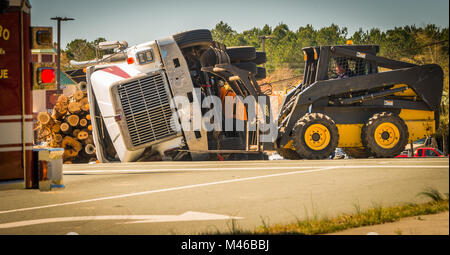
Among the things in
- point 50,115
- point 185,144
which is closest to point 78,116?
point 50,115

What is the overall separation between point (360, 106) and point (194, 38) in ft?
14.1

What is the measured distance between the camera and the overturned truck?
12.8 m

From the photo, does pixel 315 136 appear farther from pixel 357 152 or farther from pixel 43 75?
pixel 43 75

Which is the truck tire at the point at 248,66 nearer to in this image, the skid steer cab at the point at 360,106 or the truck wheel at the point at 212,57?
the truck wheel at the point at 212,57

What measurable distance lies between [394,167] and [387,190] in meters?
2.21

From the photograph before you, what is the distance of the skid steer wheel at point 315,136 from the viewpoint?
12.6m

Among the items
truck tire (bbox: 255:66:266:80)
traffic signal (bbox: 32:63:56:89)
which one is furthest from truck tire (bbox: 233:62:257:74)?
traffic signal (bbox: 32:63:56:89)

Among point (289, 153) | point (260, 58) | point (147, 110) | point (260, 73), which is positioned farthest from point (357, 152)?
point (147, 110)

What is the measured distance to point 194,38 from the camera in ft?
44.4

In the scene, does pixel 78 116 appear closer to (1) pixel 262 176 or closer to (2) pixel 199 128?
(2) pixel 199 128

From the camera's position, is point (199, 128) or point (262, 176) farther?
point (199, 128)

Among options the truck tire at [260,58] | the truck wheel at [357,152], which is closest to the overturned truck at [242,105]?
the truck wheel at [357,152]

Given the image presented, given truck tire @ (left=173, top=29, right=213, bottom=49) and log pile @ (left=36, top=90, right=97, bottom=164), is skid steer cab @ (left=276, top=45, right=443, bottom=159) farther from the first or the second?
log pile @ (left=36, top=90, right=97, bottom=164)

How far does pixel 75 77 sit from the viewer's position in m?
16.3
